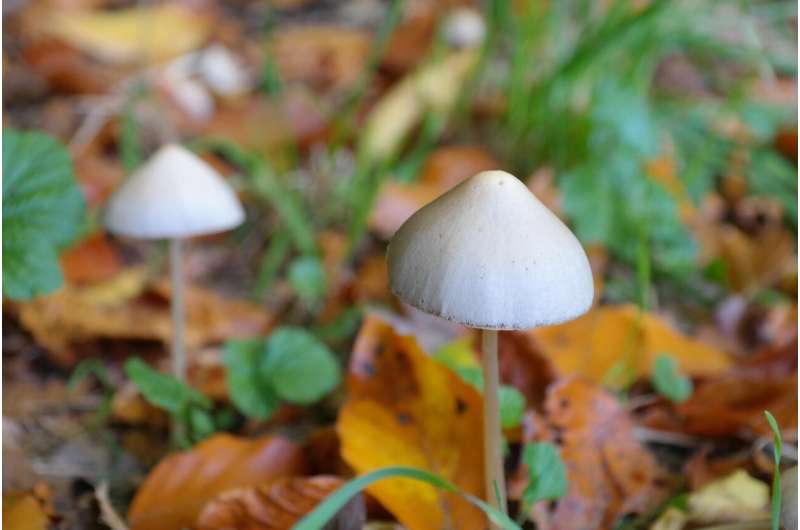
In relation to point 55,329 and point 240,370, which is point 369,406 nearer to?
point 240,370

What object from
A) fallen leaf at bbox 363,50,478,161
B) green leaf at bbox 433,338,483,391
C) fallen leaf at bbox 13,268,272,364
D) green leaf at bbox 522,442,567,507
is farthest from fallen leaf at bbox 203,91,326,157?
green leaf at bbox 522,442,567,507

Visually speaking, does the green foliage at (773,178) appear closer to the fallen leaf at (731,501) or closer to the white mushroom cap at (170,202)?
the fallen leaf at (731,501)

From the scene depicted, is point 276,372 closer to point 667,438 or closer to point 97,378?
point 97,378

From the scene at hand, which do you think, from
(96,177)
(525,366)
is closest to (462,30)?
(96,177)

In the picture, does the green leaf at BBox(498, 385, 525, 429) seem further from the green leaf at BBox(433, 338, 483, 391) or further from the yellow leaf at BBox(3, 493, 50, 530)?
the yellow leaf at BBox(3, 493, 50, 530)

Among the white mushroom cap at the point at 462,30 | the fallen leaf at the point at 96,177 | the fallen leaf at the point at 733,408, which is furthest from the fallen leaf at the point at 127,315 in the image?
the white mushroom cap at the point at 462,30
